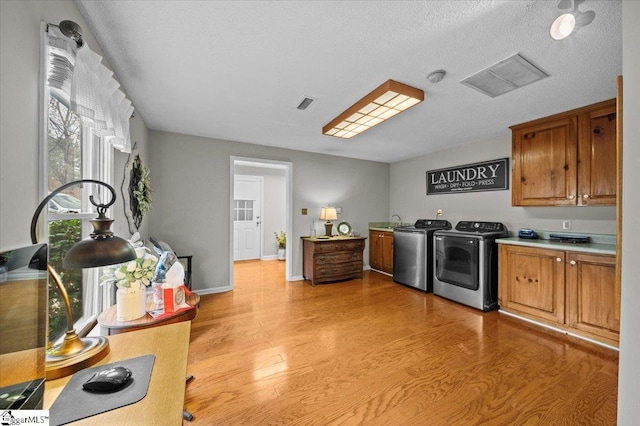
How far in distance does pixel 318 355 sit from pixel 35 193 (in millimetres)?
2068

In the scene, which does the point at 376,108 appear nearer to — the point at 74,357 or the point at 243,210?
the point at 74,357

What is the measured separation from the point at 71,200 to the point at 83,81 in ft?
2.33

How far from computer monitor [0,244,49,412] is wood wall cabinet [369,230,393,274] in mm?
4465

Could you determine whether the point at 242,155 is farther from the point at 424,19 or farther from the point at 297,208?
the point at 424,19

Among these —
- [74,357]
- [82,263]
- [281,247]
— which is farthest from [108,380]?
[281,247]

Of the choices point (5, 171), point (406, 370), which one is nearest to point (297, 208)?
point (406, 370)

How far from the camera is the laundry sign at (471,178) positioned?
3.44 metres

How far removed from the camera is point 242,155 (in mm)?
3887

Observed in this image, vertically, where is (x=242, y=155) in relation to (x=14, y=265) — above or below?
above

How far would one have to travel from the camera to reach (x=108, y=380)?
0.81 metres

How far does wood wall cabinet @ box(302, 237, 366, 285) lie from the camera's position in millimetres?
4074

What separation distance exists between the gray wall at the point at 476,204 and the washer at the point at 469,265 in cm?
26

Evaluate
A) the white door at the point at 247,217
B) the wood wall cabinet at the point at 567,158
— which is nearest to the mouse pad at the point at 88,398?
the wood wall cabinet at the point at 567,158

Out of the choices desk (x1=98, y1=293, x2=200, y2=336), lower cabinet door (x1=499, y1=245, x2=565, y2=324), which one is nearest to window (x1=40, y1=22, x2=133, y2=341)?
desk (x1=98, y1=293, x2=200, y2=336)
